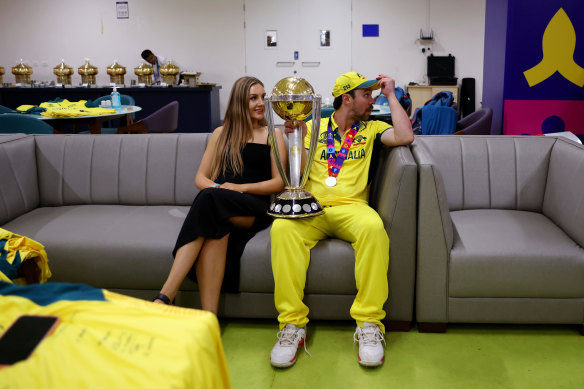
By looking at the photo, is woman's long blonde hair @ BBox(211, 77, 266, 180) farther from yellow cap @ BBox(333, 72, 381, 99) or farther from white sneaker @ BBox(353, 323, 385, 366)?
white sneaker @ BBox(353, 323, 385, 366)

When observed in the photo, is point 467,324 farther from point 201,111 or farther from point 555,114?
point 201,111

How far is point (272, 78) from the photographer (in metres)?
9.10

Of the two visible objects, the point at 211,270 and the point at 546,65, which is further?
the point at 546,65

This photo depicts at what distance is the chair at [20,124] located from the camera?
A: 3928 mm

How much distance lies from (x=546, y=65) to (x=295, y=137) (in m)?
2.68

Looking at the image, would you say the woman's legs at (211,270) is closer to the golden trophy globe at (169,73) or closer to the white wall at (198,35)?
the golden trophy globe at (169,73)

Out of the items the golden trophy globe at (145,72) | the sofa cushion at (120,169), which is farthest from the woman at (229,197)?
the golden trophy globe at (145,72)

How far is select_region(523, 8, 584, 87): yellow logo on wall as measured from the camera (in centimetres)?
407

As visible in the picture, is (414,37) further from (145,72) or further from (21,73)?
(21,73)

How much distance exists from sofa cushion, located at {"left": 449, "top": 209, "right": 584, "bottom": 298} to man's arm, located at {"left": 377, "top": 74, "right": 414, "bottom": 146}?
1.69ft

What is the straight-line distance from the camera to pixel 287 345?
2186mm

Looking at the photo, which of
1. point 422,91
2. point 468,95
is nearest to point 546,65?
point 422,91

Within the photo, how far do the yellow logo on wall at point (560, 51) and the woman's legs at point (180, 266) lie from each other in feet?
10.4

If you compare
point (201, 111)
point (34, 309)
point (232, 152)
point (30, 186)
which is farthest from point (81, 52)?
point (34, 309)
